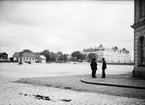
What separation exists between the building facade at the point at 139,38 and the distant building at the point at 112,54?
164 m

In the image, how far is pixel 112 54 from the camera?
187 m

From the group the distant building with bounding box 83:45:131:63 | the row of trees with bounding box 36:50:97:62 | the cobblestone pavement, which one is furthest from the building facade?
the distant building with bounding box 83:45:131:63

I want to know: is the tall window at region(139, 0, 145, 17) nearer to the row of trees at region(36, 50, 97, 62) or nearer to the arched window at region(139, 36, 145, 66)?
the arched window at region(139, 36, 145, 66)

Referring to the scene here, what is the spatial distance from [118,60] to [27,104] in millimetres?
192399

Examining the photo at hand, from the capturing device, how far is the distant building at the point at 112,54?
600ft

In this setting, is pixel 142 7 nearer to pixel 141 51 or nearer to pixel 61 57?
pixel 141 51

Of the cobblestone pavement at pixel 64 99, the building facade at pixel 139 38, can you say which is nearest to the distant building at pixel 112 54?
the building facade at pixel 139 38

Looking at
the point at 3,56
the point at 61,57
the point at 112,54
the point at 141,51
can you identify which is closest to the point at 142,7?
the point at 141,51

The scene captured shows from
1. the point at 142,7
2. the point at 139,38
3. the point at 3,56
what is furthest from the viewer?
the point at 3,56

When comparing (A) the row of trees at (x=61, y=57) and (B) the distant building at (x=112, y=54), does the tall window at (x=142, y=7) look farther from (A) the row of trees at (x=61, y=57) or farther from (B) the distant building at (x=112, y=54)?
(B) the distant building at (x=112, y=54)

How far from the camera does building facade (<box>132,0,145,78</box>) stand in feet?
51.6

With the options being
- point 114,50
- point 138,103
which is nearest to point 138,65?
point 138,103

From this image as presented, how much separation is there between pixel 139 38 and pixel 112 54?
175 meters

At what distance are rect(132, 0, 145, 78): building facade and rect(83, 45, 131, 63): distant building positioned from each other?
539ft
